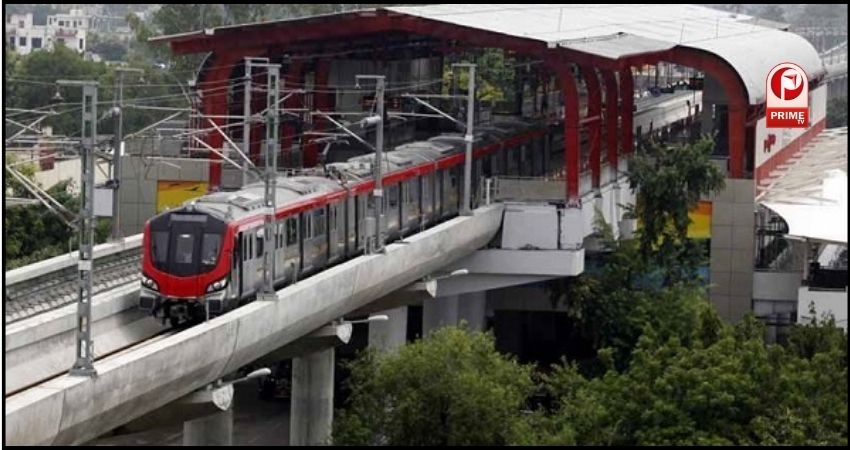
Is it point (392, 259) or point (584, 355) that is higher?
point (392, 259)

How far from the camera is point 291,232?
38531 millimetres

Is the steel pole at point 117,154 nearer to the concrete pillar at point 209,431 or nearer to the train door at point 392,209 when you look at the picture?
the concrete pillar at point 209,431

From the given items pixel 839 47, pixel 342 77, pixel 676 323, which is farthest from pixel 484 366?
pixel 839 47

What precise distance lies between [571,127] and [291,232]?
1408 centimetres

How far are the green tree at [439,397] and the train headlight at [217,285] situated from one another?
12.3 feet

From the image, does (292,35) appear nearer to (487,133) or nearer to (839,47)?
(487,133)

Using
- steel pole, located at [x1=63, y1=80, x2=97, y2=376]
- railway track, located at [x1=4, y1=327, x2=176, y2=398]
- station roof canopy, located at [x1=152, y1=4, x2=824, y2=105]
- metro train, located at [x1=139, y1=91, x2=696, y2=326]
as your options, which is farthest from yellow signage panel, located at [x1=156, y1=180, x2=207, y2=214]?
steel pole, located at [x1=63, y1=80, x2=97, y2=376]

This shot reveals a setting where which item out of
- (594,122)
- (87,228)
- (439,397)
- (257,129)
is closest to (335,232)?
(439,397)

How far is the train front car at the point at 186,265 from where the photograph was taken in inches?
1344

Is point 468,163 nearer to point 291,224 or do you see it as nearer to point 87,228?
point 291,224

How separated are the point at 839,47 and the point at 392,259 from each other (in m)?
129

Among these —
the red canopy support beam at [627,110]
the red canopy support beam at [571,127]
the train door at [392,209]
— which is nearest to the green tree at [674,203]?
the red canopy support beam at [571,127]

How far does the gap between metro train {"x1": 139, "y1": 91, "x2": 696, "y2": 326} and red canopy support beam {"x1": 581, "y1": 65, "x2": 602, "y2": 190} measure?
2378 millimetres

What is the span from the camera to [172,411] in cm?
3225
